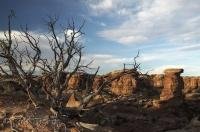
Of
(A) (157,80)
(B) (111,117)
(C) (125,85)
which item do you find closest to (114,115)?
(B) (111,117)

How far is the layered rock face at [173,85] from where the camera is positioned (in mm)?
36128

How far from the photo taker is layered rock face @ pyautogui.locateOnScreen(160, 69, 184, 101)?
36.1m

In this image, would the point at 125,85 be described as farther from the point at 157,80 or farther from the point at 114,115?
the point at 114,115

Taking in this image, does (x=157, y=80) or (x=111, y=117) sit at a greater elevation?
(x=157, y=80)

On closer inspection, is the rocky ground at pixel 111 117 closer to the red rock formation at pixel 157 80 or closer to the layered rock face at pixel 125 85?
the layered rock face at pixel 125 85

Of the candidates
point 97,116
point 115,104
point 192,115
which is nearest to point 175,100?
point 192,115

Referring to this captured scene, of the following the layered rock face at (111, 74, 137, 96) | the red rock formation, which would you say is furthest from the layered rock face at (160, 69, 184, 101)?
the red rock formation

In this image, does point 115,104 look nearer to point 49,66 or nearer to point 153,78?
point 49,66

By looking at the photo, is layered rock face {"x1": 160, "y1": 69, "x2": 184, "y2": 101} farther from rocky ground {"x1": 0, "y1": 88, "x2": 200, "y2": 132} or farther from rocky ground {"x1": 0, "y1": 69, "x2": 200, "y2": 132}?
rocky ground {"x1": 0, "y1": 88, "x2": 200, "y2": 132}

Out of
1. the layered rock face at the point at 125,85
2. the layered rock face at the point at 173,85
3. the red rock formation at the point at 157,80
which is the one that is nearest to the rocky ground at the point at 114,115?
the layered rock face at the point at 173,85

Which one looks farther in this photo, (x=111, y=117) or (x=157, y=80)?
(x=157, y=80)

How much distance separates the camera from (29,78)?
17.6 meters

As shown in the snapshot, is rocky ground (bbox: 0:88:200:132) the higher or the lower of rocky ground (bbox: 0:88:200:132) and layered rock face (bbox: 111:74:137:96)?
the lower

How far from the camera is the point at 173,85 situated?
3656 cm
